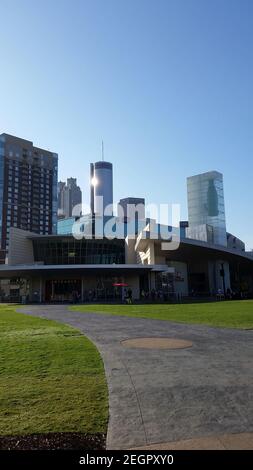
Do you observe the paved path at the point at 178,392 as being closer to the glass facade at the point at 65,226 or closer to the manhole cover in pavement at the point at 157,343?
the manhole cover in pavement at the point at 157,343

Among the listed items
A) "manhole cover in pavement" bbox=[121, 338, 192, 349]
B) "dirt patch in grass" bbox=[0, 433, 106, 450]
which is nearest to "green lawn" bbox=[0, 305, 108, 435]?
"dirt patch in grass" bbox=[0, 433, 106, 450]

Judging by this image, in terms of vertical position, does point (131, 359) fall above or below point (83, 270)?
below

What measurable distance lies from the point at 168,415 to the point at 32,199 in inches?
5306

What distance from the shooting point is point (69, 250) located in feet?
253

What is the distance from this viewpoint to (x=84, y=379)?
7195 millimetres

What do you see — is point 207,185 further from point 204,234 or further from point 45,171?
point 45,171

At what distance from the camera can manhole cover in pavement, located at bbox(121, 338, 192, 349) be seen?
11055 mm

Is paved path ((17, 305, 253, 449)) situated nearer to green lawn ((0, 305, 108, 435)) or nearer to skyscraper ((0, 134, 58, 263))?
green lawn ((0, 305, 108, 435))

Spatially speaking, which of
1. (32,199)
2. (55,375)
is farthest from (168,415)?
(32,199)

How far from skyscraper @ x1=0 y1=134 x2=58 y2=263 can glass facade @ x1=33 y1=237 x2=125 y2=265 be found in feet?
163

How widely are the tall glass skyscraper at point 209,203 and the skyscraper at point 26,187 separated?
168ft

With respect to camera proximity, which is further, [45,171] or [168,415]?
[45,171]
